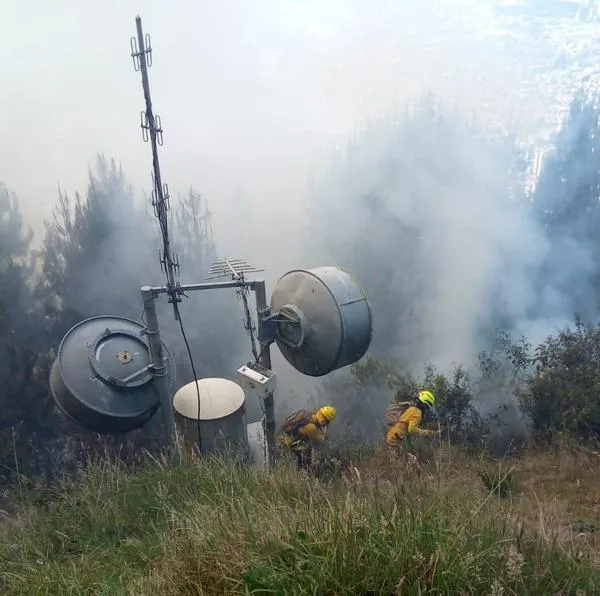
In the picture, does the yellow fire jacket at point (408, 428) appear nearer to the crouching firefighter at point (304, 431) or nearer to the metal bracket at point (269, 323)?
the crouching firefighter at point (304, 431)

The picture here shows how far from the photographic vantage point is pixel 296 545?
8.22 feet

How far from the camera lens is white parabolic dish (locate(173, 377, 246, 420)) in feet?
22.9

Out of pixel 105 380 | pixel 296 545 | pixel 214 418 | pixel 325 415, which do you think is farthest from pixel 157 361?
pixel 296 545

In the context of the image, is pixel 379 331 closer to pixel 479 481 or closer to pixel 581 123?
pixel 581 123

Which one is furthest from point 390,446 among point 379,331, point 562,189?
point 562,189

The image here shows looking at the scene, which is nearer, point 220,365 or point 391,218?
point 220,365

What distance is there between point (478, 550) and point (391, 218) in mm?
55034

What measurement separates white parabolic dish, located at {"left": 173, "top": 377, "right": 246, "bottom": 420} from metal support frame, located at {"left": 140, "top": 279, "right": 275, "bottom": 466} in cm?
34

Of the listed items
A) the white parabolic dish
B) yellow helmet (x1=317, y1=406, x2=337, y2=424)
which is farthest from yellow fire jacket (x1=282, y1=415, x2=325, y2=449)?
the white parabolic dish

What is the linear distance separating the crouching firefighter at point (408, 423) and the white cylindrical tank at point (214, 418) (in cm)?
177

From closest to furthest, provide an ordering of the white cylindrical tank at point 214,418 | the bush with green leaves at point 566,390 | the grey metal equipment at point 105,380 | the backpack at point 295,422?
the grey metal equipment at point 105,380
the white cylindrical tank at point 214,418
the backpack at point 295,422
the bush with green leaves at point 566,390

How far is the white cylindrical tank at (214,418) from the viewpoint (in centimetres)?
683

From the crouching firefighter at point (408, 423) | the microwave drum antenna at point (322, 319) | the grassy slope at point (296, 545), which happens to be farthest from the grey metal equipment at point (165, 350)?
the crouching firefighter at point (408, 423)

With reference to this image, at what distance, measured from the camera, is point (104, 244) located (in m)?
36.7
